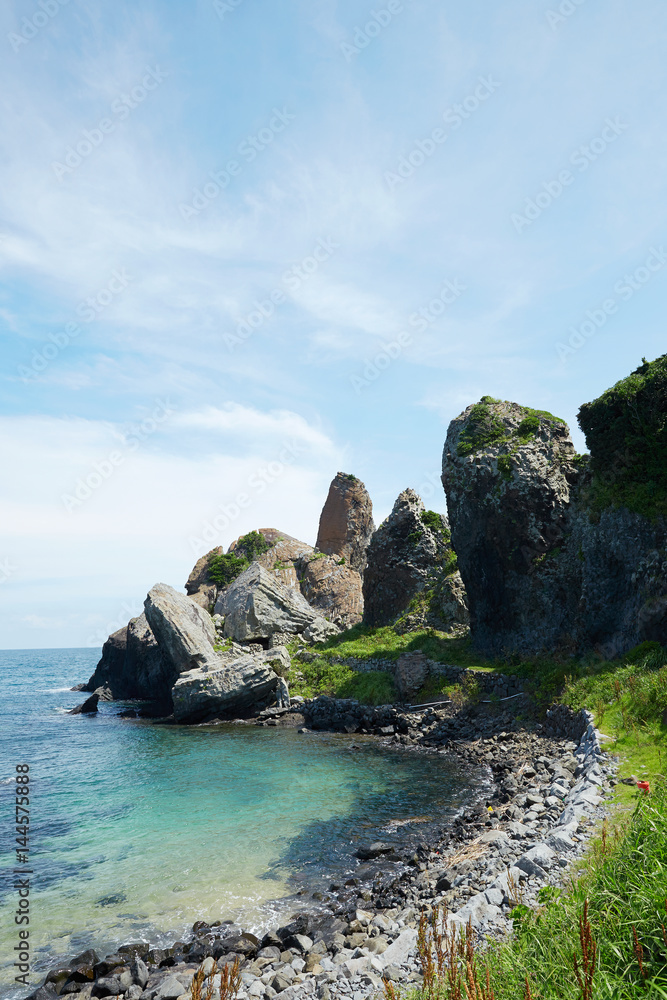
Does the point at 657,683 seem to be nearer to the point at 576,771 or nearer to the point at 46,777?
the point at 576,771

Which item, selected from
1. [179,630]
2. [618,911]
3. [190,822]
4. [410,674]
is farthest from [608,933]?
[179,630]

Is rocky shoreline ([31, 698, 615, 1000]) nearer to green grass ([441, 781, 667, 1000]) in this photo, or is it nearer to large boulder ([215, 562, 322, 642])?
green grass ([441, 781, 667, 1000])

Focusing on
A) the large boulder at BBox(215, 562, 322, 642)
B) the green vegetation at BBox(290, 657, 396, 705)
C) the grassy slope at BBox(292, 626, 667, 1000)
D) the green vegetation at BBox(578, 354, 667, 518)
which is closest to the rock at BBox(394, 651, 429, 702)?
the green vegetation at BBox(290, 657, 396, 705)

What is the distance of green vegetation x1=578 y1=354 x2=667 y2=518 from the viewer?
2192cm

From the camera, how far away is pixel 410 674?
98.9 ft

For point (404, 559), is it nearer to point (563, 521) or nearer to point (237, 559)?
point (563, 521)

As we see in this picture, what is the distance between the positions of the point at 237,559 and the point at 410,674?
32495 millimetres

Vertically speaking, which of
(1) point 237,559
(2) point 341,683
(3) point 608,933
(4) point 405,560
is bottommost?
(2) point 341,683

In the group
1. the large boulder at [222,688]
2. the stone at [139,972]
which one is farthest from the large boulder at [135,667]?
the stone at [139,972]

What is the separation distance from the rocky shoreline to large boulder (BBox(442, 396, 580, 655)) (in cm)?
1073

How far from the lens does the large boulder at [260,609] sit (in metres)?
42.0

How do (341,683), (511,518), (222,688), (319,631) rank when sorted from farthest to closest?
(319,631) → (341,683) → (222,688) → (511,518)

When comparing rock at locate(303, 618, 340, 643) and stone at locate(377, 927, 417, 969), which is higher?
rock at locate(303, 618, 340, 643)

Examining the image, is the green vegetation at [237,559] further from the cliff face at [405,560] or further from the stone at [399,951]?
the stone at [399,951]
